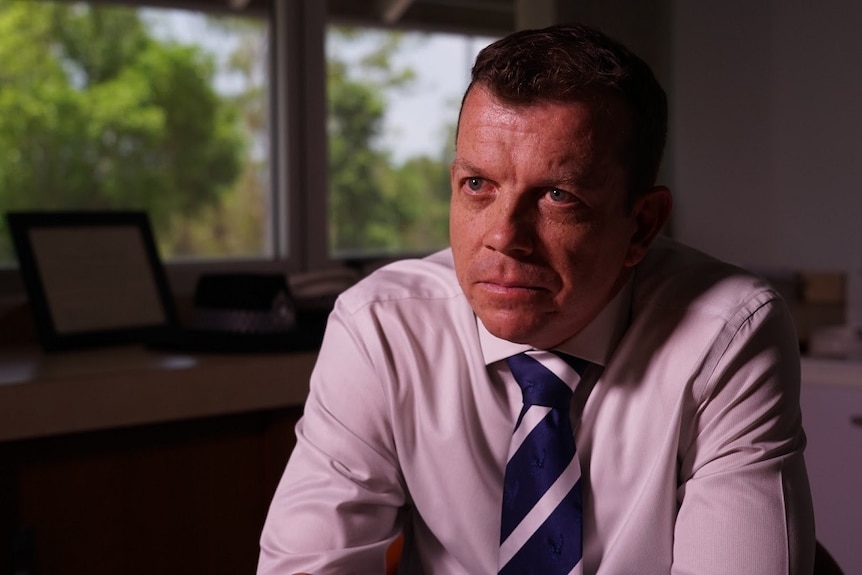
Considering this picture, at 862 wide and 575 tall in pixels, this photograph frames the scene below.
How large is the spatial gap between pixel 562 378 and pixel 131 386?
1.08m

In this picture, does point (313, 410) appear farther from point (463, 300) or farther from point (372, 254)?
point (372, 254)

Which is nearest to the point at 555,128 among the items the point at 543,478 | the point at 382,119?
the point at 543,478

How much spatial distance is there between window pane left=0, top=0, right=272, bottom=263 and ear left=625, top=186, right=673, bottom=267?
1.78 m

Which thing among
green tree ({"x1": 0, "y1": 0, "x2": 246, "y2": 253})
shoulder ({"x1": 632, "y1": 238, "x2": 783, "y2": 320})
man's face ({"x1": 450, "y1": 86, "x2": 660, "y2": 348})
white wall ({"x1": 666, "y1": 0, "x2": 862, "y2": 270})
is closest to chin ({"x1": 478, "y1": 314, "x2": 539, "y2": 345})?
man's face ({"x1": 450, "y1": 86, "x2": 660, "y2": 348})

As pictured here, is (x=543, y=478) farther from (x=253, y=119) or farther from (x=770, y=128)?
(x=253, y=119)

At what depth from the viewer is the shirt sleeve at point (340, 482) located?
1.12m

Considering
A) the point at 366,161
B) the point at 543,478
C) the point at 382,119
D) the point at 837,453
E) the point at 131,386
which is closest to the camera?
the point at 543,478

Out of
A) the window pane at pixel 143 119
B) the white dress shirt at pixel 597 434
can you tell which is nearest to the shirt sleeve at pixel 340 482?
the white dress shirt at pixel 597 434

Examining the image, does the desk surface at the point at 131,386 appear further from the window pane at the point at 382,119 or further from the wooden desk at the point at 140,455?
the window pane at the point at 382,119

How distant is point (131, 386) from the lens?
1.92m

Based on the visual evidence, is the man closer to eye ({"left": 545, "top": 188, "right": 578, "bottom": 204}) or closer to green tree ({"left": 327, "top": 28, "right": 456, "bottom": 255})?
eye ({"left": 545, "top": 188, "right": 578, "bottom": 204})

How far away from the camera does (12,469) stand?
6.07 ft

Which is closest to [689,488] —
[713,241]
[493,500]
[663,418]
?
[663,418]

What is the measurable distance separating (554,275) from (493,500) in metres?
0.31
